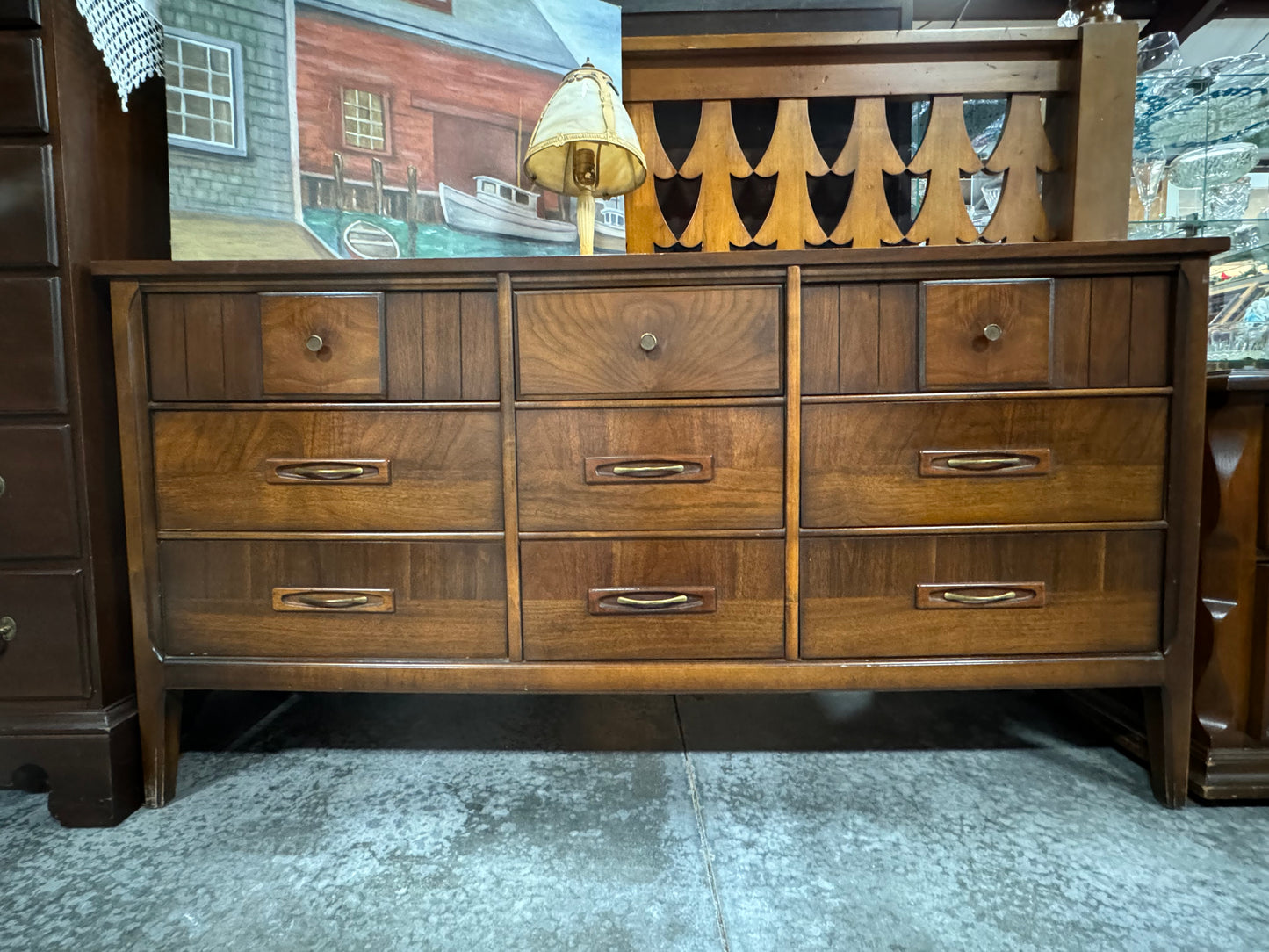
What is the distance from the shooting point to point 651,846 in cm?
94

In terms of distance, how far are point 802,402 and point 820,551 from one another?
0.25m

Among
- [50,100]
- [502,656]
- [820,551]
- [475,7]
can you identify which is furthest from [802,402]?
[50,100]

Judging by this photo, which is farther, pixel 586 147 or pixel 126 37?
pixel 586 147

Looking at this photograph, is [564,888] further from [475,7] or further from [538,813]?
[475,7]

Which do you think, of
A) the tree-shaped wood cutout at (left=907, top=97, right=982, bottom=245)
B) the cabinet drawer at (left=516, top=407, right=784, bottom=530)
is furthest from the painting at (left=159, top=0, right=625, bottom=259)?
the tree-shaped wood cutout at (left=907, top=97, right=982, bottom=245)

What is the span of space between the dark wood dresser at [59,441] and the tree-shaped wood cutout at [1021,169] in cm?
174

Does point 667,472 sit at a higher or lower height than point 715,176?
lower

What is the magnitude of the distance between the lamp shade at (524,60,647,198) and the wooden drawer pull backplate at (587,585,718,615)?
0.77 metres

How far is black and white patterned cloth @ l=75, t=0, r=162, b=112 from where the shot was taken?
3.35ft

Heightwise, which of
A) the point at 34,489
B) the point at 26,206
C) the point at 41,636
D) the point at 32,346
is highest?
the point at 26,206

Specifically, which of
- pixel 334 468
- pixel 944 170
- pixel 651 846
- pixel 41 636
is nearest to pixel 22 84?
pixel 334 468

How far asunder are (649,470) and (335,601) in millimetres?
570

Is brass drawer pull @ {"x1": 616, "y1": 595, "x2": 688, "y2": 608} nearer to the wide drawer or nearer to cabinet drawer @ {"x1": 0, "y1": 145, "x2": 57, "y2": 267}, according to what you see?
the wide drawer

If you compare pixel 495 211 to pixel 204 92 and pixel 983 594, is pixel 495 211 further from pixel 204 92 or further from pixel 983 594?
pixel 983 594
